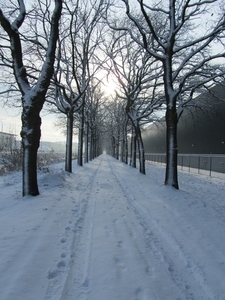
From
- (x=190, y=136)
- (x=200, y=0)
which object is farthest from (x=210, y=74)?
(x=190, y=136)

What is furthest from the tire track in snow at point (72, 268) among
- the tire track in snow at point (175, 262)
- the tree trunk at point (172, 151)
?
the tree trunk at point (172, 151)

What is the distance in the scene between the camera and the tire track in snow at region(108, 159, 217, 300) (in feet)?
10.5

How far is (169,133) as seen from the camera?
10219mm

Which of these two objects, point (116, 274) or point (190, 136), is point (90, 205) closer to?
point (116, 274)

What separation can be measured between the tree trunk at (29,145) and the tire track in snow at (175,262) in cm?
377

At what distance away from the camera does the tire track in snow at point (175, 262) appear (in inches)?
125

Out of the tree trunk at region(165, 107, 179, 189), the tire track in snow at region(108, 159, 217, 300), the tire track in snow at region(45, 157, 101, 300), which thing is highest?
the tree trunk at region(165, 107, 179, 189)

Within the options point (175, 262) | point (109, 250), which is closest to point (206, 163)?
point (175, 262)

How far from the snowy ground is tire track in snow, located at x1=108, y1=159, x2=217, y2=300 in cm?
1

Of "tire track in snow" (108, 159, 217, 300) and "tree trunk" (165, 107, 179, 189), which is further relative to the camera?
"tree trunk" (165, 107, 179, 189)

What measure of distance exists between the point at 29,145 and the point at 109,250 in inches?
184

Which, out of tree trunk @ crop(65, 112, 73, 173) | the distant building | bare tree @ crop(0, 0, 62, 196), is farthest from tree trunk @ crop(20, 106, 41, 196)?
the distant building

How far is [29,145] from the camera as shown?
25.1 ft

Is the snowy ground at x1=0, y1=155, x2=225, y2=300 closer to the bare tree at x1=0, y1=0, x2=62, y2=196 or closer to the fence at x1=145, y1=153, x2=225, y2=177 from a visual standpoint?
the bare tree at x1=0, y1=0, x2=62, y2=196
